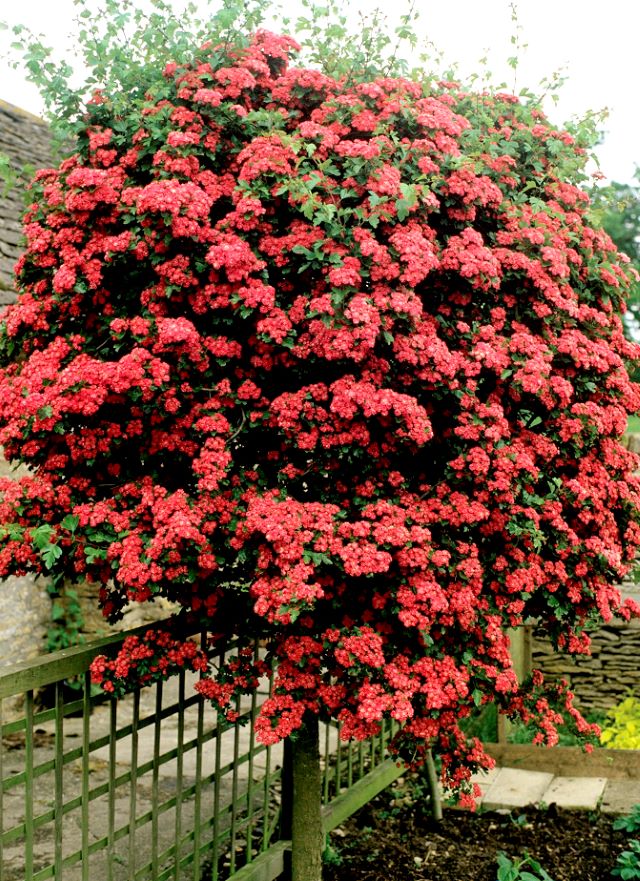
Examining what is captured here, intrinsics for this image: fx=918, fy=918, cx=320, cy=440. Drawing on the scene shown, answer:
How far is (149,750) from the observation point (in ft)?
24.4

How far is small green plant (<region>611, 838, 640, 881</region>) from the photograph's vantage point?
16.3ft

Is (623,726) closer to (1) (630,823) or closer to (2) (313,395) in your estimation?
(1) (630,823)

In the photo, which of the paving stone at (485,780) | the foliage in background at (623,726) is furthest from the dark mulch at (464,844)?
the foliage in background at (623,726)

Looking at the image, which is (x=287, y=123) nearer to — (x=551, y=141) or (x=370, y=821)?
(x=551, y=141)

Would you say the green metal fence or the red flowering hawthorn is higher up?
the red flowering hawthorn

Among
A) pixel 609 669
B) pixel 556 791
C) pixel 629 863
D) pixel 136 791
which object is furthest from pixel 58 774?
pixel 609 669

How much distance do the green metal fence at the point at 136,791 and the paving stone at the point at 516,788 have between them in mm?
720

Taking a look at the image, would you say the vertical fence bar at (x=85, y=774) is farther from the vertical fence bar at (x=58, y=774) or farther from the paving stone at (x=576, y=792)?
the paving stone at (x=576, y=792)

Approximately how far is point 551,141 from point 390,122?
93cm

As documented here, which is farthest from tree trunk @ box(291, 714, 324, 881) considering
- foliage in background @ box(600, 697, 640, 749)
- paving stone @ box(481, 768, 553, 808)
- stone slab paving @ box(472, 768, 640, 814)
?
foliage in background @ box(600, 697, 640, 749)

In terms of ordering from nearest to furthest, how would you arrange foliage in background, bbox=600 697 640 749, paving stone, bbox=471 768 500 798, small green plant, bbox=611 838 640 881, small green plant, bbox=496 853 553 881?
1. small green plant, bbox=496 853 553 881
2. small green plant, bbox=611 838 640 881
3. paving stone, bbox=471 768 500 798
4. foliage in background, bbox=600 697 640 749

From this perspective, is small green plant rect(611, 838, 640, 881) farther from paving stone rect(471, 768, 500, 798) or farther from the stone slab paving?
paving stone rect(471, 768, 500, 798)

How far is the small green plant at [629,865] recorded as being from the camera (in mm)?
4969

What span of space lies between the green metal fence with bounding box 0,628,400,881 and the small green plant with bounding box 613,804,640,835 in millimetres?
1551
